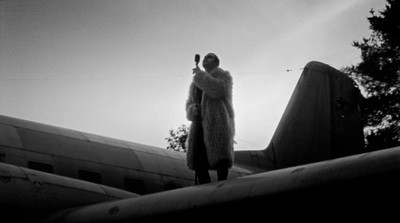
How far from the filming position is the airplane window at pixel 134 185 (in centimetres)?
873

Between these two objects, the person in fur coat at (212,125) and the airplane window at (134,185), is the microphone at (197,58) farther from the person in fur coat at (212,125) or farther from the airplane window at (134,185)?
the airplane window at (134,185)

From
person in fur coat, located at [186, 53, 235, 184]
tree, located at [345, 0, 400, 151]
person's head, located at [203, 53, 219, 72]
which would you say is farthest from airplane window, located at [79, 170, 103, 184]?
tree, located at [345, 0, 400, 151]

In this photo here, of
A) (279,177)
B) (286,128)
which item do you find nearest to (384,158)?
(279,177)

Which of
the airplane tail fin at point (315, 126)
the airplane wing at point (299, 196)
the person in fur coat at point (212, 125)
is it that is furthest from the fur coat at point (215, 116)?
the airplane tail fin at point (315, 126)

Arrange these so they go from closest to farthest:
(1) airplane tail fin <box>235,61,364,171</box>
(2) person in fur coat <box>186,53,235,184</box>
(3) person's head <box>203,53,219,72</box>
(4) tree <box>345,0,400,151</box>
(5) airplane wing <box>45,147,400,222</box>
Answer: (5) airplane wing <box>45,147,400,222</box>, (2) person in fur coat <box>186,53,235,184</box>, (3) person's head <box>203,53,219,72</box>, (1) airplane tail fin <box>235,61,364,171</box>, (4) tree <box>345,0,400,151</box>

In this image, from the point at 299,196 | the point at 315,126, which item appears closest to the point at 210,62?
the point at 299,196

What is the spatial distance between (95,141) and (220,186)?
207 inches

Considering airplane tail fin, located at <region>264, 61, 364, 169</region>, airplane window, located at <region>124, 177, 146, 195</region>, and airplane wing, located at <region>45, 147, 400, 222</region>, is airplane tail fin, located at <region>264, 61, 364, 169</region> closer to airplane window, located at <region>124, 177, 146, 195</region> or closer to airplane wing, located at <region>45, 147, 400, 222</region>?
airplane window, located at <region>124, 177, 146, 195</region>

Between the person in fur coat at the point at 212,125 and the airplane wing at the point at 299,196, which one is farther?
the person in fur coat at the point at 212,125

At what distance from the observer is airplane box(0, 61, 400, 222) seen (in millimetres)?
3627

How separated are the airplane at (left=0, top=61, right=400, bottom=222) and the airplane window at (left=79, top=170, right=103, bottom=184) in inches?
0.4

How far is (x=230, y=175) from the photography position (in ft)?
34.3

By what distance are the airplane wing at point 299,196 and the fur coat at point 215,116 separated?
1.02 m

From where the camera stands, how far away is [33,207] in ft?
19.4
